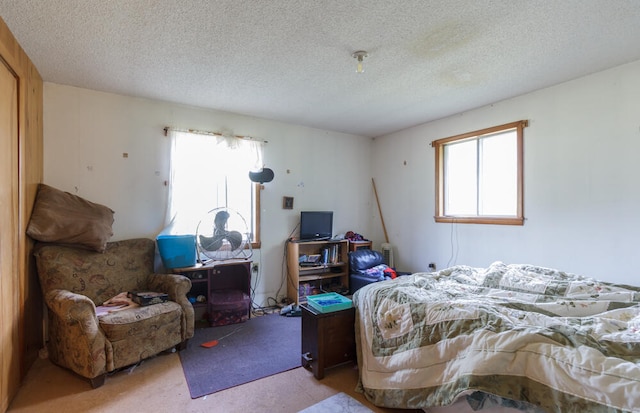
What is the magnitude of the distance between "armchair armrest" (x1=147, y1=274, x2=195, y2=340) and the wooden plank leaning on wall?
3.07 ft

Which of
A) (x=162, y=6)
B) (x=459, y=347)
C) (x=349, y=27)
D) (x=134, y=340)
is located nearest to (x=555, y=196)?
(x=459, y=347)

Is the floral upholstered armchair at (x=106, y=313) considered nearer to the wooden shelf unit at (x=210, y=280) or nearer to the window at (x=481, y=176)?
the wooden shelf unit at (x=210, y=280)

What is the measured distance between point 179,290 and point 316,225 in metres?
2.03

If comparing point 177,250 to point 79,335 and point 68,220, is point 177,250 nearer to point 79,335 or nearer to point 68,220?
point 68,220

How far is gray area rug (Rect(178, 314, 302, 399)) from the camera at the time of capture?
2.28 m

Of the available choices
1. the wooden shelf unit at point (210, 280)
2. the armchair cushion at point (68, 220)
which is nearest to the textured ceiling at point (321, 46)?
the armchair cushion at point (68, 220)

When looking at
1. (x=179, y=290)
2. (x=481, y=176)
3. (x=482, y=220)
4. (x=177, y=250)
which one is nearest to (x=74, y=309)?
(x=179, y=290)

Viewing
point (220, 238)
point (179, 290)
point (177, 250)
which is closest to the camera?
point (179, 290)

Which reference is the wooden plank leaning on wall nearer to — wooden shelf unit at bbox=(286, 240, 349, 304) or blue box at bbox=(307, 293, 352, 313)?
blue box at bbox=(307, 293, 352, 313)

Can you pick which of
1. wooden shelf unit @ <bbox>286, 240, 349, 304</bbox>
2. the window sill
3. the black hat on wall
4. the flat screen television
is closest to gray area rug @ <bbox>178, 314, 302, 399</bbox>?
wooden shelf unit @ <bbox>286, 240, 349, 304</bbox>

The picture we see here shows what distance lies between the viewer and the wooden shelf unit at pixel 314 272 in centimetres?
406

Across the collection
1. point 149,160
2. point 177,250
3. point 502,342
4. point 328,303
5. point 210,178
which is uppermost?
point 149,160

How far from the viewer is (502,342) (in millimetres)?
1398

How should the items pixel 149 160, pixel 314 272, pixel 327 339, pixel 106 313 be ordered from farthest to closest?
pixel 314 272 → pixel 149 160 → pixel 106 313 → pixel 327 339
